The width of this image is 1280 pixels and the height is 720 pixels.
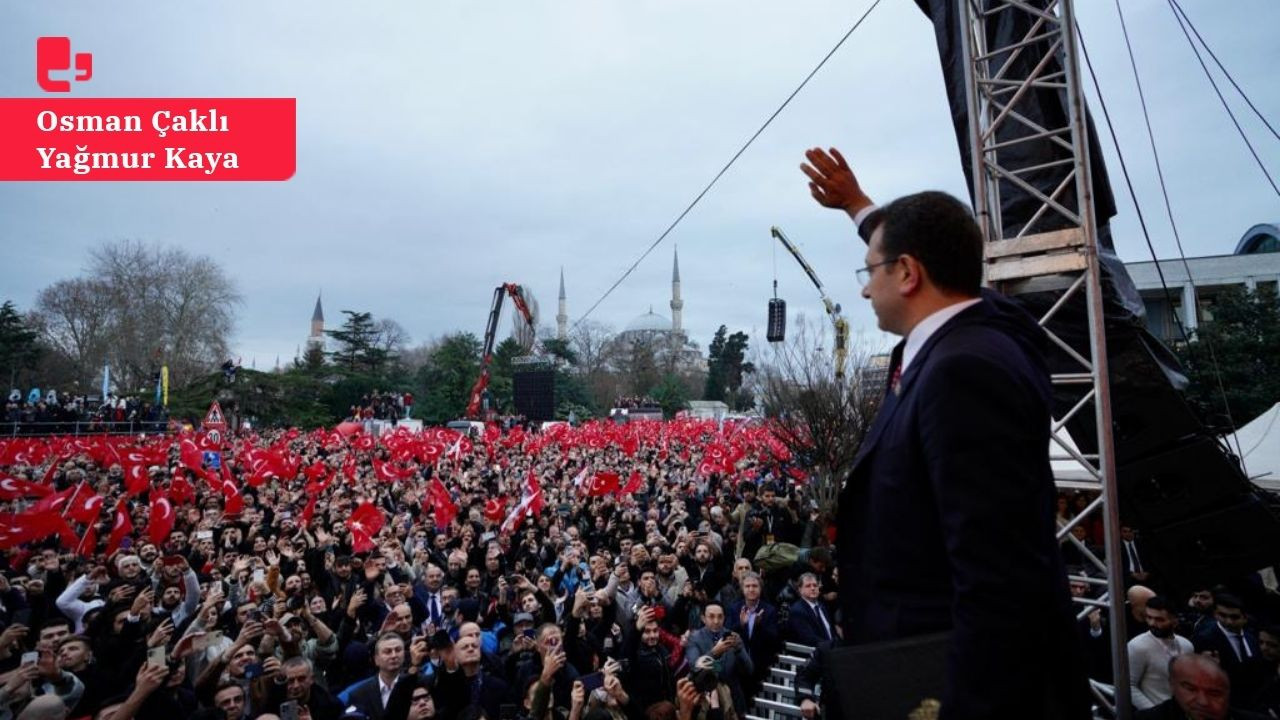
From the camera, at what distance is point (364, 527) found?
9086 mm

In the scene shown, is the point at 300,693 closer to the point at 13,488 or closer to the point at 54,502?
the point at 54,502

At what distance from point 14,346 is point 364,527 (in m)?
42.6

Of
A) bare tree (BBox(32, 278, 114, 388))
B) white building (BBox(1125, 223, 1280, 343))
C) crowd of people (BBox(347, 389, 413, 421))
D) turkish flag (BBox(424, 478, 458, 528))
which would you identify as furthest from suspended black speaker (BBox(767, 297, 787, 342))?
bare tree (BBox(32, 278, 114, 388))

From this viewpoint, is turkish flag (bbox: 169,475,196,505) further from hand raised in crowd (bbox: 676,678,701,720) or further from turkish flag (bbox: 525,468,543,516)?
hand raised in crowd (bbox: 676,678,701,720)

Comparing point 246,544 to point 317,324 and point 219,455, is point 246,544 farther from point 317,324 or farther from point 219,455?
point 317,324

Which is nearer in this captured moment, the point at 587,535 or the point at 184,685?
the point at 184,685

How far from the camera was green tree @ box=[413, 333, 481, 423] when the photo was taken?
48219 millimetres

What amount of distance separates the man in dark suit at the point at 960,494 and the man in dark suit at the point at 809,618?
5237 mm

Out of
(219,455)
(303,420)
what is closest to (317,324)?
(303,420)

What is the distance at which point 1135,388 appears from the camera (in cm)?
477

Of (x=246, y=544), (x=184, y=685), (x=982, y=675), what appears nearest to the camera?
(x=982, y=675)

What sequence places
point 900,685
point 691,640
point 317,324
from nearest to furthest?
point 900,685 < point 691,640 < point 317,324

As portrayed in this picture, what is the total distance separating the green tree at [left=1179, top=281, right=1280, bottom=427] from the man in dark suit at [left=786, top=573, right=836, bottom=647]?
17.6 meters

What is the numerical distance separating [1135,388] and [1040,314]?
840 millimetres
